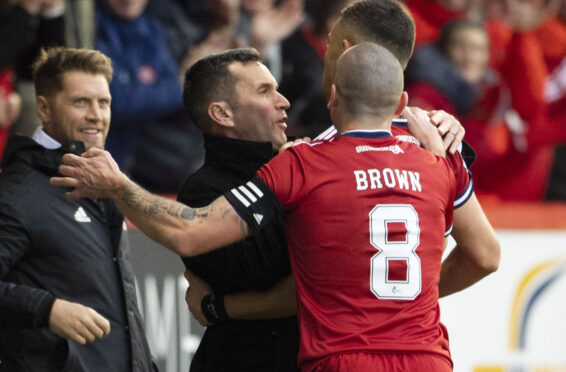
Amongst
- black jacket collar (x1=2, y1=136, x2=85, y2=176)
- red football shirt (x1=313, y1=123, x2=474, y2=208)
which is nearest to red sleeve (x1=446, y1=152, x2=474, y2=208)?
red football shirt (x1=313, y1=123, x2=474, y2=208)

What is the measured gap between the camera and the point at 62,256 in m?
3.90

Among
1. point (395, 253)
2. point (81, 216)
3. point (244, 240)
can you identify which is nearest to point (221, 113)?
point (244, 240)

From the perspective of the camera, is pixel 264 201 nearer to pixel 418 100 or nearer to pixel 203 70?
pixel 203 70

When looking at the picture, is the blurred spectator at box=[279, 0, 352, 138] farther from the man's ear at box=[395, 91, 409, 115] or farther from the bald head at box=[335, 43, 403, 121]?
the bald head at box=[335, 43, 403, 121]

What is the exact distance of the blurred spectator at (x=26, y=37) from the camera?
21.1ft

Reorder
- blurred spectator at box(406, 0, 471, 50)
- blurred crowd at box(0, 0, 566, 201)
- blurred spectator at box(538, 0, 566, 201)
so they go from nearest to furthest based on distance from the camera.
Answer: blurred crowd at box(0, 0, 566, 201), blurred spectator at box(406, 0, 471, 50), blurred spectator at box(538, 0, 566, 201)

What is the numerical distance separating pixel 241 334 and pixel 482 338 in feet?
12.4

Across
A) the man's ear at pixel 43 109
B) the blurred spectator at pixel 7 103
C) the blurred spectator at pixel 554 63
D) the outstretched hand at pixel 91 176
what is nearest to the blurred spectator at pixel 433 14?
the blurred spectator at pixel 554 63

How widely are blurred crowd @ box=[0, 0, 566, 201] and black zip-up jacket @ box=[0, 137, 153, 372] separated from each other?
2181 millimetres

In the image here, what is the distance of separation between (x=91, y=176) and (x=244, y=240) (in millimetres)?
704

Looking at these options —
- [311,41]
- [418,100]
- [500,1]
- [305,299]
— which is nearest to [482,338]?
[418,100]

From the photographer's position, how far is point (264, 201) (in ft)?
10.4

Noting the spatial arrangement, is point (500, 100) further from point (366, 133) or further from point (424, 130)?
point (366, 133)

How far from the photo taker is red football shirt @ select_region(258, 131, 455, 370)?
3158 millimetres
